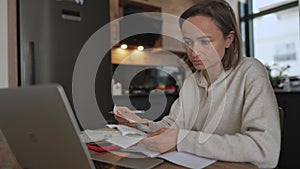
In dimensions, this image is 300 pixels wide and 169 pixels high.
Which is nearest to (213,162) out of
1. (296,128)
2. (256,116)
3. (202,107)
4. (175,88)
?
(256,116)

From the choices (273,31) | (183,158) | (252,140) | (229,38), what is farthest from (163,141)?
(273,31)

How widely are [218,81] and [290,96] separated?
58.0 inches

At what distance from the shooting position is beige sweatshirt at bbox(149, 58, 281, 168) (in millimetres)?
644

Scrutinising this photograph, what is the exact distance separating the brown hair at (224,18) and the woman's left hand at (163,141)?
39 centimetres

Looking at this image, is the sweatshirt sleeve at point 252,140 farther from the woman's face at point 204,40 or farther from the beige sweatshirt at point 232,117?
the woman's face at point 204,40

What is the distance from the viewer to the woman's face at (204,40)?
2.93 ft

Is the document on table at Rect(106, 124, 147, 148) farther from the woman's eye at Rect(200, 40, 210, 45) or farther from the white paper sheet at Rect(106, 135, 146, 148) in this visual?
the woman's eye at Rect(200, 40, 210, 45)

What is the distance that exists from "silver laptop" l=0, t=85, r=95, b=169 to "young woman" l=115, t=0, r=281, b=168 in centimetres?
25

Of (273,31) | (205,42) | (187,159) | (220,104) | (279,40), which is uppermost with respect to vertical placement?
(273,31)

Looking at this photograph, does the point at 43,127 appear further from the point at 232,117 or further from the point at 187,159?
the point at 232,117

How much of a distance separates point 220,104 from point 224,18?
31cm

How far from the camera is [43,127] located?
1.58 feet

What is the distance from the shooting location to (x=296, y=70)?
11.2 ft

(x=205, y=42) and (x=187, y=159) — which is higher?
(x=205, y=42)
